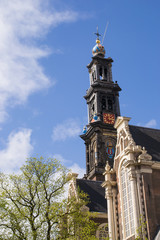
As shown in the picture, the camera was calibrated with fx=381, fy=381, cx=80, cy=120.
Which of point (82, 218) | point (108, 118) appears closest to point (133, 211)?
point (82, 218)

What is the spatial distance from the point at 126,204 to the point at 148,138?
6.91m

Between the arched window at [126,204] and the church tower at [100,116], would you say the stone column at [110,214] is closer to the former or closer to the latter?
the arched window at [126,204]

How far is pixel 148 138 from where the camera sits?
36.8 meters

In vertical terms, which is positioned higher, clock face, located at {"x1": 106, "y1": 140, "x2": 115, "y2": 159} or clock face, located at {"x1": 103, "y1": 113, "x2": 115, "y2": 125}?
clock face, located at {"x1": 103, "y1": 113, "x2": 115, "y2": 125}

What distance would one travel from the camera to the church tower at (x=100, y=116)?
6760 centimetres

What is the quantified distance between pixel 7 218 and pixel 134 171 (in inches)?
442

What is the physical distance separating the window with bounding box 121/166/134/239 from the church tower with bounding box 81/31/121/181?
94.6 ft

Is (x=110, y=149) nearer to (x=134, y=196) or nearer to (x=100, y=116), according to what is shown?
(x=100, y=116)

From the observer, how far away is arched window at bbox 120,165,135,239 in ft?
106

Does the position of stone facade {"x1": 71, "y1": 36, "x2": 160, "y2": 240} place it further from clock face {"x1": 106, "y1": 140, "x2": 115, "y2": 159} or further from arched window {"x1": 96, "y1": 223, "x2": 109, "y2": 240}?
clock face {"x1": 106, "y1": 140, "x2": 115, "y2": 159}

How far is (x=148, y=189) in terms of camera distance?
31359 mm

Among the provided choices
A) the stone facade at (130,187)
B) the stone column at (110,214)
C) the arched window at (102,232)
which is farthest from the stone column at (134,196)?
the arched window at (102,232)

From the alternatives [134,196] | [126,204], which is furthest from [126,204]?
[134,196]

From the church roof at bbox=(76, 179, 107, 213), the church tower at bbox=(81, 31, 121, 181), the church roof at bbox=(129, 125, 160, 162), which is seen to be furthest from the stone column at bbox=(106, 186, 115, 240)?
the church tower at bbox=(81, 31, 121, 181)
